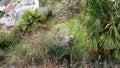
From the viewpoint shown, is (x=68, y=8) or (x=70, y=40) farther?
(x=68, y=8)

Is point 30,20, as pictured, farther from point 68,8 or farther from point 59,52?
point 59,52

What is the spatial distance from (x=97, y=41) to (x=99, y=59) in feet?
1.51

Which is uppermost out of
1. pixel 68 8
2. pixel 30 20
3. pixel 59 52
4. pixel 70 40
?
pixel 68 8

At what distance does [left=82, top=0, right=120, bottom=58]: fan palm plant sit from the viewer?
7254 mm

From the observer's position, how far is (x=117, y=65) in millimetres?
7547

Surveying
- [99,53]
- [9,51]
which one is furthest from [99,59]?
[9,51]

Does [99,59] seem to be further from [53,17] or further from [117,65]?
[53,17]

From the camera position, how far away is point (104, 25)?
7.43 metres

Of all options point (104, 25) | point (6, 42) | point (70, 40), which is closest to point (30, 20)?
point (6, 42)

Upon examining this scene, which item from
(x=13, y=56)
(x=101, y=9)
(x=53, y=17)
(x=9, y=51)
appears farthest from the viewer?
(x=53, y=17)

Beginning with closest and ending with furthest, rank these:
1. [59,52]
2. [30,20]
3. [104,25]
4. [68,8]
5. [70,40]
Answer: [104,25] < [59,52] < [70,40] < [68,8] < [30,20]

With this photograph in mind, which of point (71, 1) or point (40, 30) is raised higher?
point (71, 1)

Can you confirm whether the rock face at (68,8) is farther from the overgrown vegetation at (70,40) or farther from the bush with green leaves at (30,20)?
the bush with green leaves at (30,20)

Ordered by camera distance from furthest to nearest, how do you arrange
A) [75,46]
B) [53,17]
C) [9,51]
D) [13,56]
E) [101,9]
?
[53,17], [9,51], [13,56], [75,46], [101,9]
